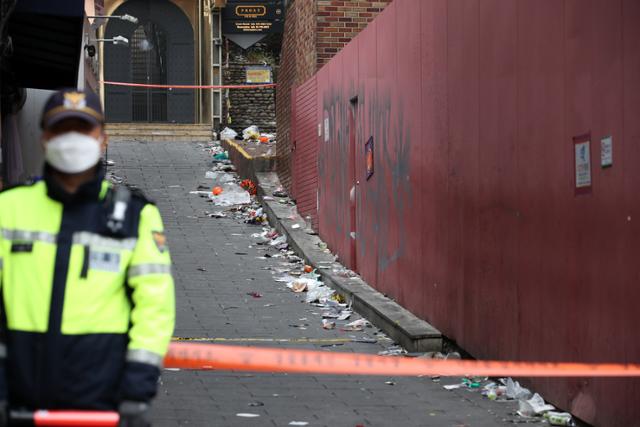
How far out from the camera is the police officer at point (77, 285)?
12.4 feet

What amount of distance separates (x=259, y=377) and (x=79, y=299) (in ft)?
18.8

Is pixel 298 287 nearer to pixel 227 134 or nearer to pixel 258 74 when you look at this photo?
pixel 227 134

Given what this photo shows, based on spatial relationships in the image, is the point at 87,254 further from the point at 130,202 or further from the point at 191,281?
the point at 191,281

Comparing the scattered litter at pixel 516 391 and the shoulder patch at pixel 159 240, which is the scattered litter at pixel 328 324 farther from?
the shoulder patch at pixel 159 240

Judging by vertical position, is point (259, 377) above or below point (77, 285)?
below

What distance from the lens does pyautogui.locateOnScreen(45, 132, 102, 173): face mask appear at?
3.84 m

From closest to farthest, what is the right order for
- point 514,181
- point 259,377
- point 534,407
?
point 534,407, point 514,181, point 259,377

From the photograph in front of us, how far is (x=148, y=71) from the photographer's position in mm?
35094

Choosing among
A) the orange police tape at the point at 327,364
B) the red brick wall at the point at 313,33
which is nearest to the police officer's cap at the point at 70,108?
the orange police tape at the point at 327,364

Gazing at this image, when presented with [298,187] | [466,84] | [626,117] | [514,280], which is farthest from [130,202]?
[298,187]

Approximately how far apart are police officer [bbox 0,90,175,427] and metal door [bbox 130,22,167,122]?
31228 mm

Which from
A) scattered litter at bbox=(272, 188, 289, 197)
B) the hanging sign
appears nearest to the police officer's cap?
scattered litter at bbox=(272, 188, 289, 197)

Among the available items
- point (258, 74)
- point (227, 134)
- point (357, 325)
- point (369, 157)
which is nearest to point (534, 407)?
point (357, 325)

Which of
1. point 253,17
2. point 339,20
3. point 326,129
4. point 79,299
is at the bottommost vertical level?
point 79,299
